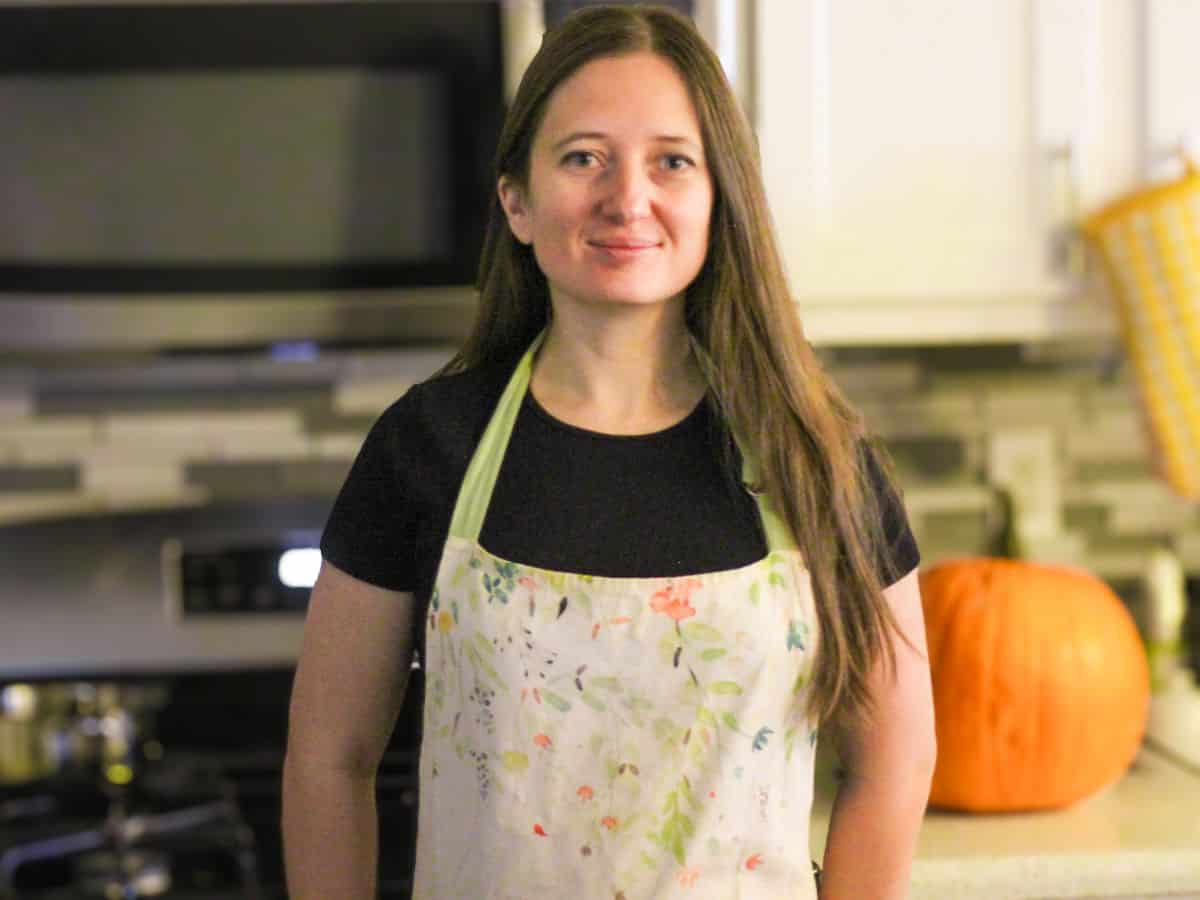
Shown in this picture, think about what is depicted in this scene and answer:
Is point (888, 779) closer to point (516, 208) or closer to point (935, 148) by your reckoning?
point (516, 208)

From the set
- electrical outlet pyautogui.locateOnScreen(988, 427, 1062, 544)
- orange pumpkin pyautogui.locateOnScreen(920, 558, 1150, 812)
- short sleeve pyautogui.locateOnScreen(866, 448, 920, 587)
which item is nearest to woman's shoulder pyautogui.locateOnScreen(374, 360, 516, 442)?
short sleeve pyautogui.locateOnScreen(866, 448, 920, 587)

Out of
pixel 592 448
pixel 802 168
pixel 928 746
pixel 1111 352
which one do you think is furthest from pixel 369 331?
pixel 1111 352

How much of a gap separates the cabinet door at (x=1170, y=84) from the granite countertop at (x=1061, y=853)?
0.66 metres

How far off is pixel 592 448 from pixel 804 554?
16 cm

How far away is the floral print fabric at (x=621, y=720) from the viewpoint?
3.17ft

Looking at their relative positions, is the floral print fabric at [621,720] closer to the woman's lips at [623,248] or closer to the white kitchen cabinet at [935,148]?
the woman's lips at [623,248]

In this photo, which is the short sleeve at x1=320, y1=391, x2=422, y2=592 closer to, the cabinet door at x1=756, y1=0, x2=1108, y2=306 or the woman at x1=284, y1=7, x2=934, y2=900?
the woman at x1=284, y1=7, x2=934, y2=900

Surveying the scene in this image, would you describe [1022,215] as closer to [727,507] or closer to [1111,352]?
[1111,352]

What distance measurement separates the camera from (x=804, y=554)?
993 mm

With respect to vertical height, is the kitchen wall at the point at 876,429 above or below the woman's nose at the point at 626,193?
→ below

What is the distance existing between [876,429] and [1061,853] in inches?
26.8

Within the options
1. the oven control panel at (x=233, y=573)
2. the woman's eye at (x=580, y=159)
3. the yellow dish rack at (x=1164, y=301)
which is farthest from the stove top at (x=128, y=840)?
the yellow dish rack at (x=1164, y=301)

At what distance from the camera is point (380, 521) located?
1.01m

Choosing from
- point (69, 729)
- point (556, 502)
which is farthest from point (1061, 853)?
point (69, 729)
